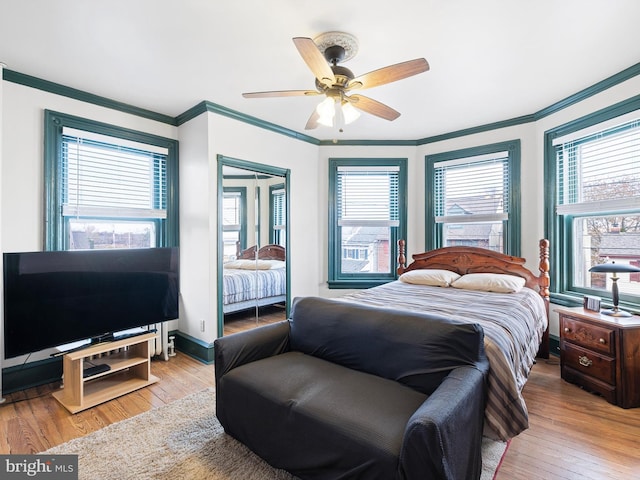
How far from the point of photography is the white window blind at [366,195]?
4617 millimetres

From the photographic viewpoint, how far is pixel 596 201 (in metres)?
3.03

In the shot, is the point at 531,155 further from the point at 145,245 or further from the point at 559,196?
the point at 145,245

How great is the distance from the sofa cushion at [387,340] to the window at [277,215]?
1713 mm

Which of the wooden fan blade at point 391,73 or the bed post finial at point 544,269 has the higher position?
the wooden fan blade at point 391,73

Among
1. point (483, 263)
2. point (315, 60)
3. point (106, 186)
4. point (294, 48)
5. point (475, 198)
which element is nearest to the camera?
point (315, 60)

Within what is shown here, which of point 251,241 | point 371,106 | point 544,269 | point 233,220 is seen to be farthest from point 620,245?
point 233,220

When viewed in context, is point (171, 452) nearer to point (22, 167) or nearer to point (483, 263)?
point (22, 167)

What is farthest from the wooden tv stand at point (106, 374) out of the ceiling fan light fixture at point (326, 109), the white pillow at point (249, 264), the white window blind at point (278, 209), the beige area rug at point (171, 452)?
the ceiling fan light fixture at point (326, 109)

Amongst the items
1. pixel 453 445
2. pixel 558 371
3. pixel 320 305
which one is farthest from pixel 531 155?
pixel 453 445

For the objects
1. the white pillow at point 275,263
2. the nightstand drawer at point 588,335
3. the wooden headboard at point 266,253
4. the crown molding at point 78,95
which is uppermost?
the crown molding at point 78,95

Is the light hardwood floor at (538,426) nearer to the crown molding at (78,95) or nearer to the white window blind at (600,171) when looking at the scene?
the white window blind at (600,171)

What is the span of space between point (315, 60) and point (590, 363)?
314 centimetres

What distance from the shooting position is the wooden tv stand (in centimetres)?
239

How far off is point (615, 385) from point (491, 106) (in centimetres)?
277
